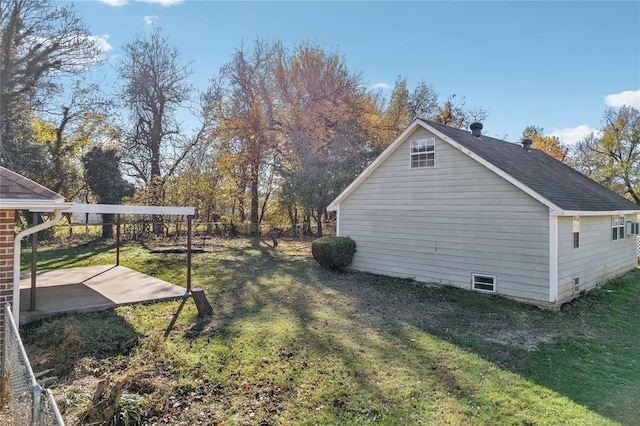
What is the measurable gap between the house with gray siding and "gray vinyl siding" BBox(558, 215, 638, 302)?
3 cm

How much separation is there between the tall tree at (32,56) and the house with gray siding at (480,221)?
1234 cm

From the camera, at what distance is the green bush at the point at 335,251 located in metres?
11.6

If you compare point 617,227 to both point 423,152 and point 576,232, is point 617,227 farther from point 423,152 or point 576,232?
point 423,152

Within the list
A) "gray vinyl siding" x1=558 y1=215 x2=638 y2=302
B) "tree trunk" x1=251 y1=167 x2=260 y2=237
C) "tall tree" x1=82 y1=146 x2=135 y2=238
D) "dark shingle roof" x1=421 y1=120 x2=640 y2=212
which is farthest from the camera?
"tree trunk" x1=251 y1=167 x2=260 y2=237

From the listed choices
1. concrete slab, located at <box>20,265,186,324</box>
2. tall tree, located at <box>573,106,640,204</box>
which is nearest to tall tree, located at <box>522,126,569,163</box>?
tall tree, located at <box>573,106,640,204</box>

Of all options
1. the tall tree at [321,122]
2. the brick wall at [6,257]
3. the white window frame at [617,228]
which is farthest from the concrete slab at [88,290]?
the white window frame at [617,228]

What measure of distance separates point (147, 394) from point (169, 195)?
689 inches

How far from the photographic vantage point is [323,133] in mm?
20516

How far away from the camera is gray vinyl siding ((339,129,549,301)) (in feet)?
27.4

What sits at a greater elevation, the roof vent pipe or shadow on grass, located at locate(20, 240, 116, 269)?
the roof vent pipe

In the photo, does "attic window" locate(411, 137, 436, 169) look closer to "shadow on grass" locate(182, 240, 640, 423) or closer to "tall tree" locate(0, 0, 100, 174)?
"shadow on grass" locate(182, 240, 640, 423)

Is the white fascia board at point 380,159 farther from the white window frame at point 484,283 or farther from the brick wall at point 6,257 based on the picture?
the brick wall at point 6,257

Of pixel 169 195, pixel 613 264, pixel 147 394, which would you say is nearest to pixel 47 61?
pixel 169 195

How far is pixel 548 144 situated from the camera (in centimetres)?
2934
